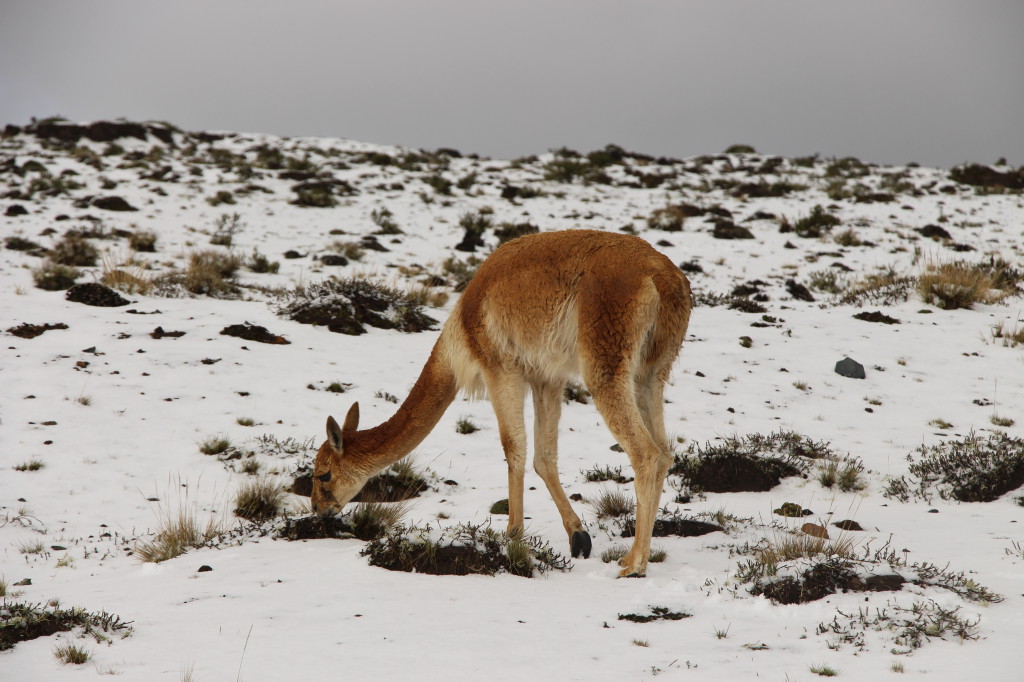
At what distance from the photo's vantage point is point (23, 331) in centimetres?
832

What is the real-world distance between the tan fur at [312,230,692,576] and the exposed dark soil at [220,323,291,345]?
165 inches

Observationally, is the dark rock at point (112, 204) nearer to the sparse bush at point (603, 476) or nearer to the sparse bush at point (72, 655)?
the sparse bush at point (603, 476)

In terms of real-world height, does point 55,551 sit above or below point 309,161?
below

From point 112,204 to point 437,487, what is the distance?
17663mm

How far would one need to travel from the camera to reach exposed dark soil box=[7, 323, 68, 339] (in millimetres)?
8258

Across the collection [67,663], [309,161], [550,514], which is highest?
[309,161]

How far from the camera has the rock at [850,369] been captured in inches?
347

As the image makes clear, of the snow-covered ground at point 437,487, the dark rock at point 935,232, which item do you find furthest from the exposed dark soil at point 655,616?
the dark rock at point 935,232

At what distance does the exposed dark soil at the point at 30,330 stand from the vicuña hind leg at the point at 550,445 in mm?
6645

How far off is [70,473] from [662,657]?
16.6ft

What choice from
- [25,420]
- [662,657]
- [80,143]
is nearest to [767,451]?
[662,657]

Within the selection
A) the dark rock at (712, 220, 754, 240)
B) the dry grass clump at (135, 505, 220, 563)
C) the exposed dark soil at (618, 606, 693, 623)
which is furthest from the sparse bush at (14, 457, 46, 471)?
the dark rock at (712, 220, 754, 240)

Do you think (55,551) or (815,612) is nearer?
(815,612)

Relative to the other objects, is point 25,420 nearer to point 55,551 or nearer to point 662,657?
point 55,551
